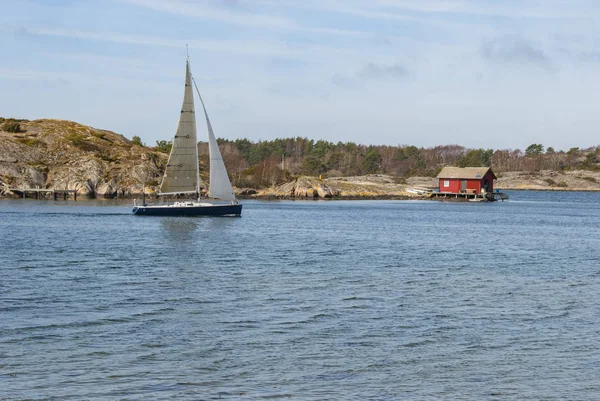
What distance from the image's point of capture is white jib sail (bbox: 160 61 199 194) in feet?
A: 230

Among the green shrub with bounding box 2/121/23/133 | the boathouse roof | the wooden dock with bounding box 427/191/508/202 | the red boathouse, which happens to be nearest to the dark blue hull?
the boathouse roof

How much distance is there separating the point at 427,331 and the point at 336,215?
212 feet

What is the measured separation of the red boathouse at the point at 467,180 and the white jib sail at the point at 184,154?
74.0 m

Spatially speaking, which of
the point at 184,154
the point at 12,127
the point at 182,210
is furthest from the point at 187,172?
the point at 12,127

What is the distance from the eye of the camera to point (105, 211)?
83250 millimetres

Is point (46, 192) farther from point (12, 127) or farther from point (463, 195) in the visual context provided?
point (463, 195)

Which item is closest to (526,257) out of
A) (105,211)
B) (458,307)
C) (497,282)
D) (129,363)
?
(497,282)

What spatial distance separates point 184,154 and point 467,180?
7579cm

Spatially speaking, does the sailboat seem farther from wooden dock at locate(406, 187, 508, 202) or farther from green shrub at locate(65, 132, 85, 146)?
wooden dock at locate(406, 187, 508, 202)

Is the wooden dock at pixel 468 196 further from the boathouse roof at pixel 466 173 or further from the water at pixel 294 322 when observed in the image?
the water at pixel 294 322

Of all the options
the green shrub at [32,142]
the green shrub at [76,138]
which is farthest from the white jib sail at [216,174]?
the green shrub at [32,142]

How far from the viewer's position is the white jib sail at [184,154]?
7025 centimetres

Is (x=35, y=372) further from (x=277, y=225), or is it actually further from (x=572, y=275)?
(x=277, y=225)

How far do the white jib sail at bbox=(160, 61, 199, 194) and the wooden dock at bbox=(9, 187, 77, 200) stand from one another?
50.0 meters
